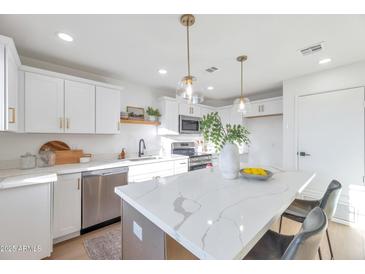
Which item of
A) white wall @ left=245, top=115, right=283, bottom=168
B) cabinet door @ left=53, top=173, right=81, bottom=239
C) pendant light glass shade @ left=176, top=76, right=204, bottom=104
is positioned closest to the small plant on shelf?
pendant light glass shade @ left=176, top=76, right=204, bottom=104

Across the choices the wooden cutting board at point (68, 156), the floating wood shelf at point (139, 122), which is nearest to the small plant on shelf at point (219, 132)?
the floating wood shelf at point (139, 122)

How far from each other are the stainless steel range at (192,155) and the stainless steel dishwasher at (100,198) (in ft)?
4.91

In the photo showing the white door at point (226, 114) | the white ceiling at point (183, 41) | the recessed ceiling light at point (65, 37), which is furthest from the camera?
the white door at point (226, 114)

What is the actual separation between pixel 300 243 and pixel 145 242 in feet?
2.69

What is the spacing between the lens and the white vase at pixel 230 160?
4.86 ft

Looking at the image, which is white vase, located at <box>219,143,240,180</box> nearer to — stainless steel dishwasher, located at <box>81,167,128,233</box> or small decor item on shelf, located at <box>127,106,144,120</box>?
stainless steel dishwasher, located at <box>81,167,128,233</box>

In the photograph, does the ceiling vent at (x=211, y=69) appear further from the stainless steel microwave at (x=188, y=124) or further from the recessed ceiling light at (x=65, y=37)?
the recessed ceiling light at (x=65, y=37)

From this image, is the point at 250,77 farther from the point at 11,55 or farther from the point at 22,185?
the point at 22,185

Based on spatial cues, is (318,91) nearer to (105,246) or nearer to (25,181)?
(105,246)

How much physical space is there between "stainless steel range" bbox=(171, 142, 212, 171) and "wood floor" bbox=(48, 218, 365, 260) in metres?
1.76

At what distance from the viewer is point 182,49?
2039 mm

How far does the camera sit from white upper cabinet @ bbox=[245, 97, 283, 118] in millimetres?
3467
